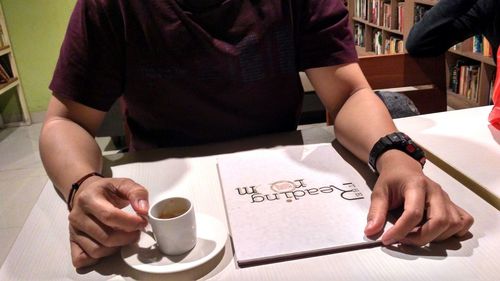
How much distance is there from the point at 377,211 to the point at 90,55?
0.63 m

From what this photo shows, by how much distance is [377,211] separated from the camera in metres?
0.70

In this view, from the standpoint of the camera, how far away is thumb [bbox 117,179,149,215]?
68 cm

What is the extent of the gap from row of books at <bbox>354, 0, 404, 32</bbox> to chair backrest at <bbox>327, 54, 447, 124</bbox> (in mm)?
2625

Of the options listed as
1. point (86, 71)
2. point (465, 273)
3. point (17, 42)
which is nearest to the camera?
point (465, 273)

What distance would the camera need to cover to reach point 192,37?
3.26 feet

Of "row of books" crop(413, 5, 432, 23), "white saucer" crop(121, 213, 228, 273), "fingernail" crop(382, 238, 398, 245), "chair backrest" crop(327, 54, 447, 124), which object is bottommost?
"row of books" crop(413, 5, 432, 23)

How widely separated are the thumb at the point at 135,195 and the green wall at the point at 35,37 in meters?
3.18

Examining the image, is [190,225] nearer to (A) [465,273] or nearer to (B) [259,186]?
(B) [259,186]

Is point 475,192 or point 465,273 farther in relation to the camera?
point 475,192

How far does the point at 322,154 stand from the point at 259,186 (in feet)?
0.64

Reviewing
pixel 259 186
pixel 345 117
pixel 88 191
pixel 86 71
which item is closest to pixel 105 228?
pixel 88 191

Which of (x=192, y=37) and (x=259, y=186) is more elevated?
(x=192, y=37)

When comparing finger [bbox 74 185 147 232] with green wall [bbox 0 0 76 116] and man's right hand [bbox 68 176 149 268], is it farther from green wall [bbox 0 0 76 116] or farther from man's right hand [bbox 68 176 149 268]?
green wall [bbox 0 0 76 116]

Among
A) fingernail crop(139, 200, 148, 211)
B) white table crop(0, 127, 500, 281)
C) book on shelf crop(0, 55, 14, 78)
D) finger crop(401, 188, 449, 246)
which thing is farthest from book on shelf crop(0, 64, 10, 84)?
finger crop(401, 188, 449, 246)
